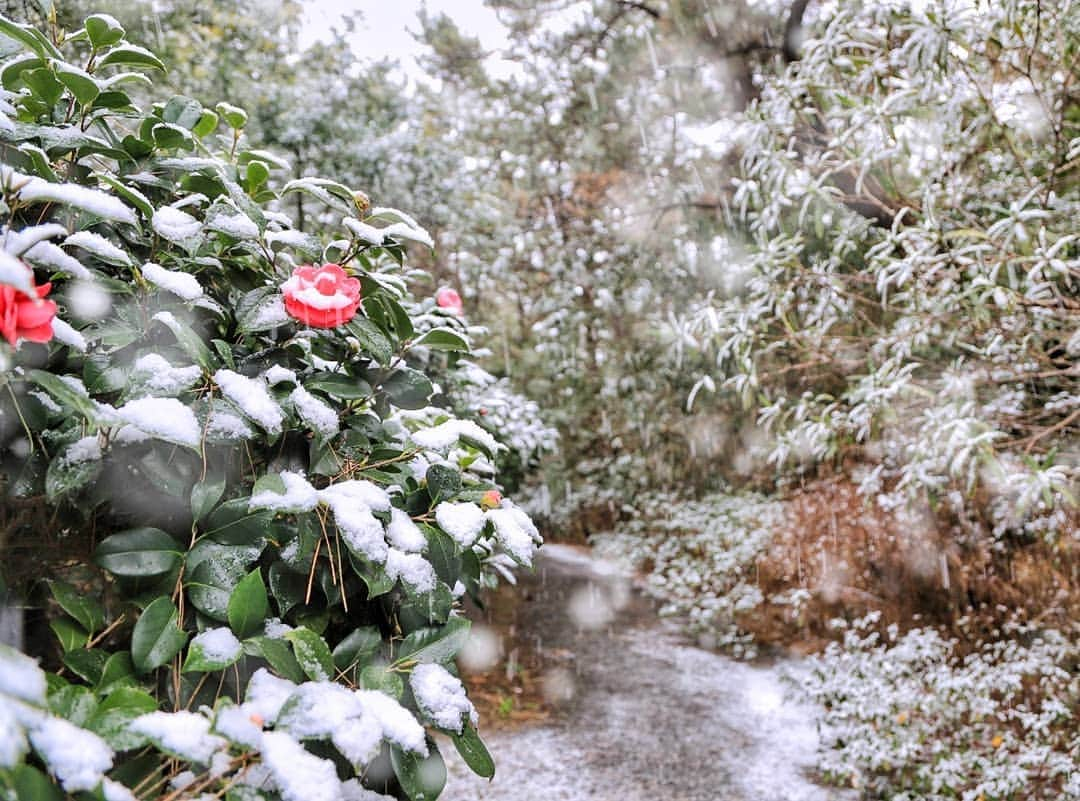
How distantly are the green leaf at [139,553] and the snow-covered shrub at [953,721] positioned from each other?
2.76 m

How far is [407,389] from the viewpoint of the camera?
3.60 ft

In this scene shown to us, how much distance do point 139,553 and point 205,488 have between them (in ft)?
0.33

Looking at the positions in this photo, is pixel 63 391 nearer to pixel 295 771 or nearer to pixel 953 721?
pixel 295 771

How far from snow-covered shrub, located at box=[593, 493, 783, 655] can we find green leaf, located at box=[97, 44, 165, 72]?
466 centimetres

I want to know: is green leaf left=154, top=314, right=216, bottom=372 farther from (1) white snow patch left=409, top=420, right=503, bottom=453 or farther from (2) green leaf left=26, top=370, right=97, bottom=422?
(1) white snow patch left=409, top=420, right=503, bottom=453

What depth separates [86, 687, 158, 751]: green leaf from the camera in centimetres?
62

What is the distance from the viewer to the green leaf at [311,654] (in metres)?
0.74

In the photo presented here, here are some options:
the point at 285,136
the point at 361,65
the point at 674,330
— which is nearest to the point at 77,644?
the point at 674,330

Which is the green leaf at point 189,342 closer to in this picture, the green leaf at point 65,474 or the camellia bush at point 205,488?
the camellia bush at point 205,488

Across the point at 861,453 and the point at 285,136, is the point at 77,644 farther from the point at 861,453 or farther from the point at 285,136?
the point at 861,453

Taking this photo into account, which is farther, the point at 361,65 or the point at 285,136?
the point at 361,65

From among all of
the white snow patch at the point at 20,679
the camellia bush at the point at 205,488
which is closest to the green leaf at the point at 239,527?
the camellia bush at the point at 205,488

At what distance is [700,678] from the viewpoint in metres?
4.31

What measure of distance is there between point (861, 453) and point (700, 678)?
3.29 meters
